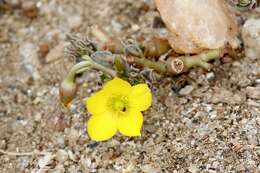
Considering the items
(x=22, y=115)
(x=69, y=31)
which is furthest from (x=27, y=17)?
(x=22, y=115)

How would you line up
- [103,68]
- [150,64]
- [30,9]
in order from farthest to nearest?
[30,9] < [150,64] < [103,68]

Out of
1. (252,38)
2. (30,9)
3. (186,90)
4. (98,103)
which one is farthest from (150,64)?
(30,9)

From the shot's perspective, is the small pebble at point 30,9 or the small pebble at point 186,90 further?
the small pebble at point 30,9

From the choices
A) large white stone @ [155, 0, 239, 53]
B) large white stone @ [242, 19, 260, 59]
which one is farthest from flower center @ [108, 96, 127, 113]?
large white stone @ [242, 19, 260, 59]

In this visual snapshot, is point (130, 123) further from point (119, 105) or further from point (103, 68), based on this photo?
point (103, 68)

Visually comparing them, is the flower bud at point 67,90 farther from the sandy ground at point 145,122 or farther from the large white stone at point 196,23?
the large white stone at point 196,23

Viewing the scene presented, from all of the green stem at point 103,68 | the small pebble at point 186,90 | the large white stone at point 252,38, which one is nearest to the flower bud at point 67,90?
the green stem at point 103,68

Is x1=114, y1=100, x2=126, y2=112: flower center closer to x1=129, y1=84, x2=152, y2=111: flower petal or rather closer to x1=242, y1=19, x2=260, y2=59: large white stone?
x1=129, y1=84, x2=152, y2=111: flower petal

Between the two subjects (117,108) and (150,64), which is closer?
(117,108)
